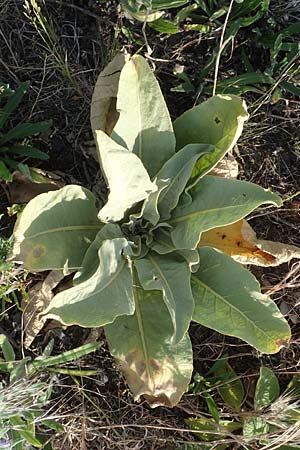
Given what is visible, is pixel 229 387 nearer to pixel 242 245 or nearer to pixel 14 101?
pixel 242 245

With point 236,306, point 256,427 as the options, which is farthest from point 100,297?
point 256,427

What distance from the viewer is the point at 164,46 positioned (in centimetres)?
222

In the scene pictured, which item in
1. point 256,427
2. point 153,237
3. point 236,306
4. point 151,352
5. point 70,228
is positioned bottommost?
point 256,427

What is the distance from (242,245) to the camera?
1.96 m

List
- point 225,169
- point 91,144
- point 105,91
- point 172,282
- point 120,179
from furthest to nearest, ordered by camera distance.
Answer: point 91,144
point 225,169
point 105,91
point 172,282
point 120,179

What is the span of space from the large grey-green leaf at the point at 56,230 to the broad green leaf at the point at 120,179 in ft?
0.34

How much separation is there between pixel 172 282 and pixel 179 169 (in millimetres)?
317

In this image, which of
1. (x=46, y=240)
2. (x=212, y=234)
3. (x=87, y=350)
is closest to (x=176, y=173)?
(x=212, y=234)

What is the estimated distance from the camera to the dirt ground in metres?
2.16

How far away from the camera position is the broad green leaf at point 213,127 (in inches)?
70.2

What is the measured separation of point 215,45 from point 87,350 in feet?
3.68

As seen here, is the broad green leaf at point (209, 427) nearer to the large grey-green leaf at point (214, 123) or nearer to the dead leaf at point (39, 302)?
the dead leaf at point (39, 302)

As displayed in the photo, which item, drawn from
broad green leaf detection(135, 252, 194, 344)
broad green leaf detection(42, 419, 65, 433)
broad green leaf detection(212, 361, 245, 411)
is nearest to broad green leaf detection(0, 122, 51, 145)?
broad green leaf detection(135, 252, 194, 344)

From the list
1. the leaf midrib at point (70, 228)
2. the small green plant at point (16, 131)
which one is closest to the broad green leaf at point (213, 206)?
the leaf midrib at point (70, 228)
